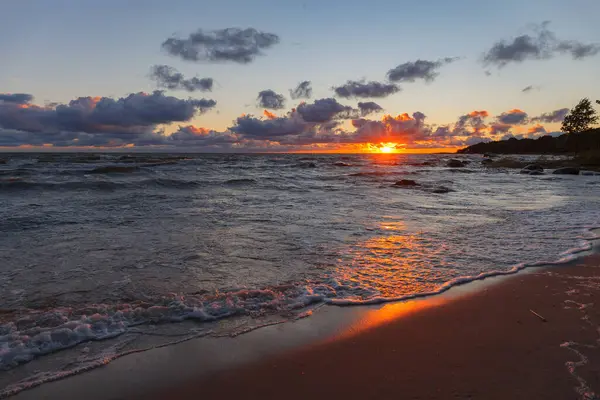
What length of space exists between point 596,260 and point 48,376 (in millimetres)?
8572

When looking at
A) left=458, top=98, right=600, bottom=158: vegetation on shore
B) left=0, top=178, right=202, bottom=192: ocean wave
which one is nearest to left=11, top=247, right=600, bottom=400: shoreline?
left=0, top=178, right=202, bottom=192: ocean wave

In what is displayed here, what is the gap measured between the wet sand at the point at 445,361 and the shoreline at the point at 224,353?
4cm

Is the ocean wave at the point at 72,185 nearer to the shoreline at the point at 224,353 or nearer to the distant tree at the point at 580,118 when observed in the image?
the shoreline at the point at 224,353

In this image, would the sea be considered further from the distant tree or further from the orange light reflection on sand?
the distant tree

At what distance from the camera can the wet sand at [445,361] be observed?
3158 millimetres

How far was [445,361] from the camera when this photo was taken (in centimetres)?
362

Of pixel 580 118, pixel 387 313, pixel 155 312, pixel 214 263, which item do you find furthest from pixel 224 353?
pixel 580 118

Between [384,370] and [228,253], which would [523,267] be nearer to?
[384,370]

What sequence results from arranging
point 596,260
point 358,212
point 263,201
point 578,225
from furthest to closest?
1. point 263,201
2. point 358,212
3. point 578,225
4. point 596,260

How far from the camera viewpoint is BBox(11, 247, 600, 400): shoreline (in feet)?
10.8

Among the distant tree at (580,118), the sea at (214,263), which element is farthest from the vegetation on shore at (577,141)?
the sea at (214,263)

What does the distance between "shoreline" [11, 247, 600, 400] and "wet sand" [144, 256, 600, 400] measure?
42 mm

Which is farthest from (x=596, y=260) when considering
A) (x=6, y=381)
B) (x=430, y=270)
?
(x=6, y=381)

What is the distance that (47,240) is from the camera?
868cm
